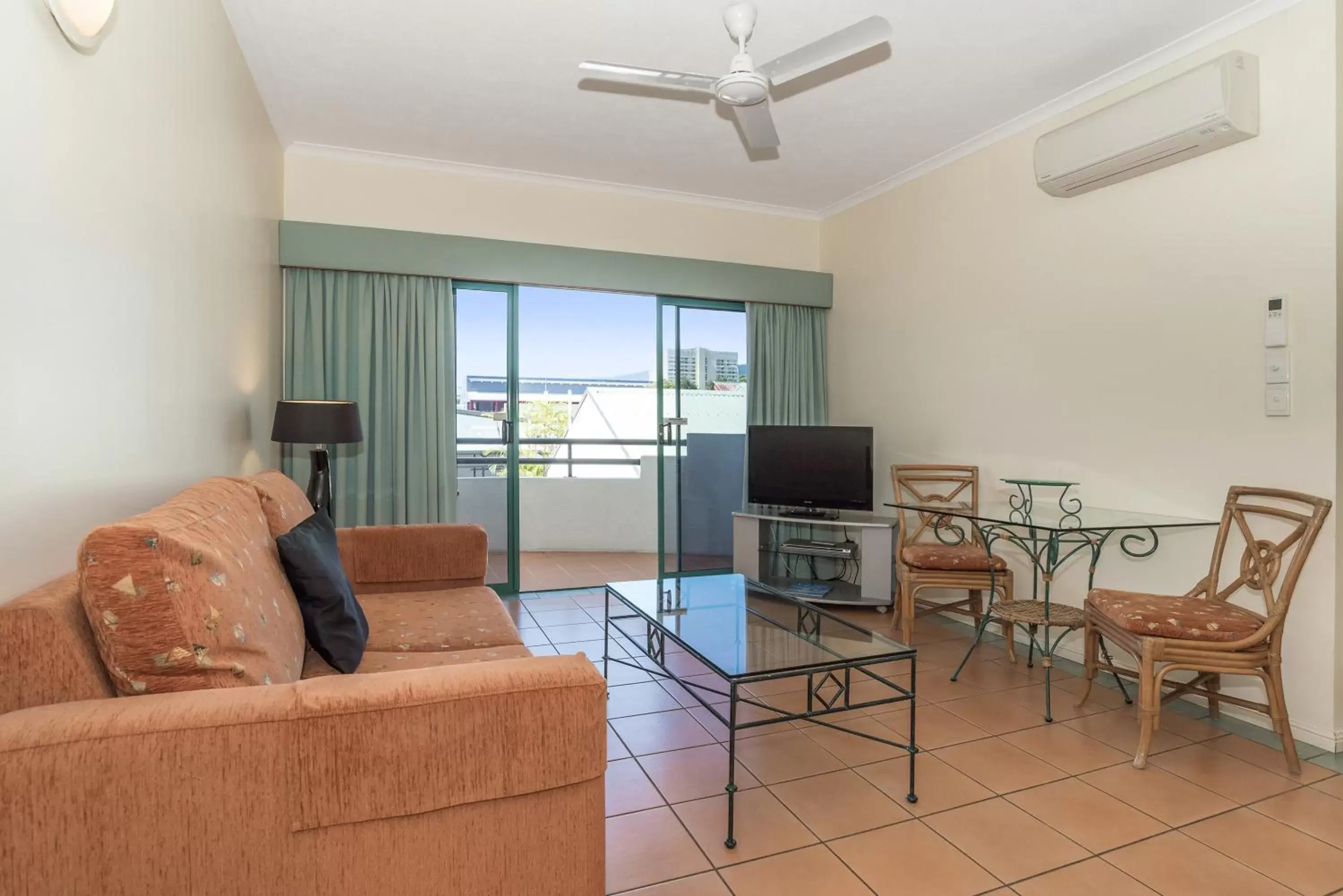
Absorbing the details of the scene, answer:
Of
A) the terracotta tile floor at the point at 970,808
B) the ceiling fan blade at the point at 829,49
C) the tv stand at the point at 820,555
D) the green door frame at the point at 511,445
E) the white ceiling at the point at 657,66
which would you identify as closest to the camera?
the terracotta tile floor at the point at 970,808

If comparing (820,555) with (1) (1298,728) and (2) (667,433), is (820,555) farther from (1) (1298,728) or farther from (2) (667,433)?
(1) (1298,728)

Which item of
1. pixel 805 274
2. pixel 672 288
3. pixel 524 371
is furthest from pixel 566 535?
pixel 805 274

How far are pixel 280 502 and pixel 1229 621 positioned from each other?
10.5 feet

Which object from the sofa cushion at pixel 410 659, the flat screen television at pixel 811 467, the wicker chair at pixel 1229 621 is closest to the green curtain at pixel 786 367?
the flat screen television at pixel 811 467

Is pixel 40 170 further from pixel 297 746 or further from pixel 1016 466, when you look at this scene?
pixel 1016 466

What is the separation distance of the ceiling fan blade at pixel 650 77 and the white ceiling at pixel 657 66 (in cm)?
50

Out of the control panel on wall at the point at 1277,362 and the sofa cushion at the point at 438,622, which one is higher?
the control panel on wall at the point at 1277,362

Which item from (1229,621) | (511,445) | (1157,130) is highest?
(1157,130)

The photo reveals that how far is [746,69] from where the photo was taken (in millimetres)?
2461

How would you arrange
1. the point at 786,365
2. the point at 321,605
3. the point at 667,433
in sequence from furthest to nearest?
the point at 786,365 → the point at 667,433 → the point at 321,605

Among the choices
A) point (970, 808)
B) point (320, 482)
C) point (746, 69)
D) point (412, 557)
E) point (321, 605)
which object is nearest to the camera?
point (321, 605)

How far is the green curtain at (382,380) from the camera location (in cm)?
432

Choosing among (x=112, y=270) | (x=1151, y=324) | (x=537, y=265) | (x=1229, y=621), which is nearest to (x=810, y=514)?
(x=1151, y=324)

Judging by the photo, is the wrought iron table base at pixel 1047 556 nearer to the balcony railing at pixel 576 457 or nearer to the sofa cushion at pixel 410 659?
the sofa cushion at pixel 410 659
